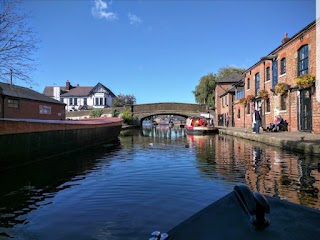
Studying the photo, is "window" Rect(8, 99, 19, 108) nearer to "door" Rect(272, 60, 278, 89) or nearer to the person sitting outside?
the person sitting outside

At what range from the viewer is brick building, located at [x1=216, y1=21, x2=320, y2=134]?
14672mm

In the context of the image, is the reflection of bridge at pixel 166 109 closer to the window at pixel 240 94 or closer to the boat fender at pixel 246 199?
the window at pixel 240 94

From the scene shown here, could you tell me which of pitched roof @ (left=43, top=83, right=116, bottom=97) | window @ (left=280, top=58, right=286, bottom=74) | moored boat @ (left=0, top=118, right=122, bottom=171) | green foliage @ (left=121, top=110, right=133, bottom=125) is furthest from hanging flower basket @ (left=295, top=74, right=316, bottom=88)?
pitched roof @ (left=43, top=83, right=116, bottom=97)

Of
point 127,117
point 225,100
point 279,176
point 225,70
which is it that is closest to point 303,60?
point 279,176

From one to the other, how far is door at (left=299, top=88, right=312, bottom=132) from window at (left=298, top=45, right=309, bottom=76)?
1.26 m

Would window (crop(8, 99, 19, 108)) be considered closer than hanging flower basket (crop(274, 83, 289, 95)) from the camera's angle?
No

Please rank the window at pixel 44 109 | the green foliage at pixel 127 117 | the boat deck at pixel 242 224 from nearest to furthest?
the boat deck at pixel 242 224
the window at pixel 44 109
the green foliage at pixel 127 117

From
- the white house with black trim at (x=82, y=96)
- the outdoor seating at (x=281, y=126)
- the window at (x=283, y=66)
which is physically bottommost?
the outdoor seating at (x=281, y=126)

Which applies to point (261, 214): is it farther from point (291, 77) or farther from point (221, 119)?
point (221, 119)

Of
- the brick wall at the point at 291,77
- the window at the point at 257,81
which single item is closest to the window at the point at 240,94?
the window at the point at 257,81

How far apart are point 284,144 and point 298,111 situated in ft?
18.4

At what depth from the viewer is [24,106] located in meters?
23.7

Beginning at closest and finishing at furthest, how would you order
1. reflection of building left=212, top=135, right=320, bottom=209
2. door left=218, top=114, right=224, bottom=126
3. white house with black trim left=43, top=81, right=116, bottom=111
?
reflection of building left=212, top=135, right=320, bottom=209, door left=218, top=114, right=224, bottom=126, white house with black trim left=43, top=81, right=116, bottom=111

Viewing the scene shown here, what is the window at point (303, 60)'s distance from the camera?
1570cm
